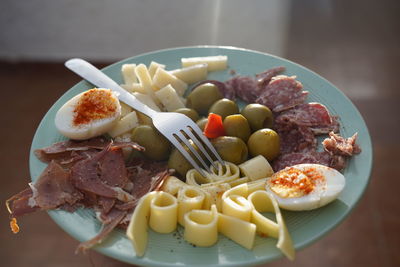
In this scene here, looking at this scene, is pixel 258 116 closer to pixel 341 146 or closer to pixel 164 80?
pixel 341 146

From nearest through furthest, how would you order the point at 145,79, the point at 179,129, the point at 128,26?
1. the point at 179,129
2. the point at 145,79
3. the point at 128,26

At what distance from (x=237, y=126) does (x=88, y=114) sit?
68cm

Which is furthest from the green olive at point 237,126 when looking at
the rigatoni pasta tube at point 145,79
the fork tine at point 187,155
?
the rigatoni pasta tube at point 145,79

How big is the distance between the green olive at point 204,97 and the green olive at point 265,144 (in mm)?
324

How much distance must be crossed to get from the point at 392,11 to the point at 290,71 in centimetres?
313

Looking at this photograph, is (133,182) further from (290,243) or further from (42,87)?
(42,87)

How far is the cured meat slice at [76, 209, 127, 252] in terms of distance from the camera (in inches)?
63.5

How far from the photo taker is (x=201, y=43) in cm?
478

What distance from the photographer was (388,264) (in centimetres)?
304

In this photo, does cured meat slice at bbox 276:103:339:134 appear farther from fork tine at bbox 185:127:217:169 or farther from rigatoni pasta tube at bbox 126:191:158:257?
rigatoni pasta tube at bbox 126:191:158:257

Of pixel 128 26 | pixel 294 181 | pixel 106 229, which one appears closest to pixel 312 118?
pixel 294 181

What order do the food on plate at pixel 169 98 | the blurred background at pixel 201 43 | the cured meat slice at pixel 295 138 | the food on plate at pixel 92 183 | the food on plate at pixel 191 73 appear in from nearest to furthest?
1. the food on plate at pixel 92 183
2. the cured meat slice at pixel 295 138
3. the food on plate at pixel 169 98
4. the food on plate at pixel 191 73
5. the blurred background at pixel 201 43

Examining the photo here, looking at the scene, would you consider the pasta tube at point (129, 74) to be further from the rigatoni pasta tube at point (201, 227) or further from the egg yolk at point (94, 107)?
the rigatoni pasta tube at point (201, 227)

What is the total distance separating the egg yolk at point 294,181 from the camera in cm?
176
